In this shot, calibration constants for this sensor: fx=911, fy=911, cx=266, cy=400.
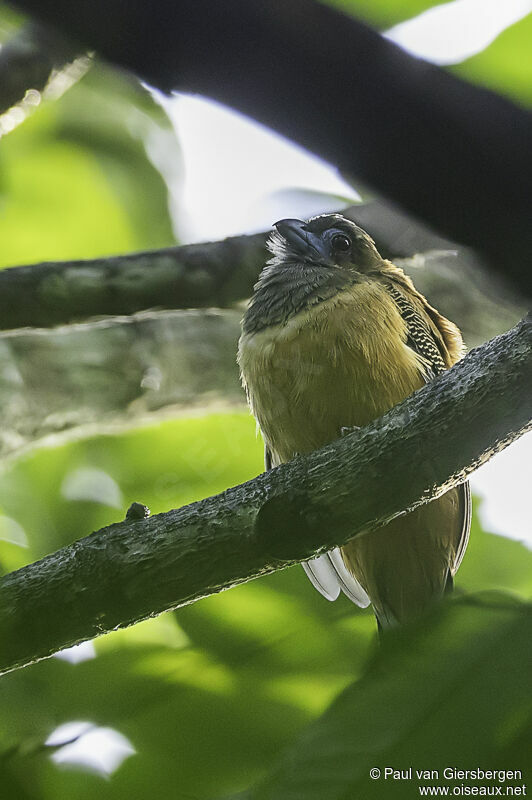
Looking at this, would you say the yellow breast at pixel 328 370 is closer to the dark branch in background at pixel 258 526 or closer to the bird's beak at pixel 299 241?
the bird's beak at pixel 299 241

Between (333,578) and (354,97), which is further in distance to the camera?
(333,578)

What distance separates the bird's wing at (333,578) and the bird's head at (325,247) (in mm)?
736

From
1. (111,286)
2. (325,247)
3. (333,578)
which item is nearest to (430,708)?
(333,578)

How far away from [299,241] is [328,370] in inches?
30.0

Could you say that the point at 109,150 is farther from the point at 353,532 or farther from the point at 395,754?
the point at 395,754

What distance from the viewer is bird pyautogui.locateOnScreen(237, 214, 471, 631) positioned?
9.51ft

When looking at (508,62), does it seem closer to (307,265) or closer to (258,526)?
(258,526)

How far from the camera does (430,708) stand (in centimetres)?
79

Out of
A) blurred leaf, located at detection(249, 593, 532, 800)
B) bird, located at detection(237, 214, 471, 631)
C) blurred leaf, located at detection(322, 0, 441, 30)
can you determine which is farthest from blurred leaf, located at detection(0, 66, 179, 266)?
blurred leaf, located at detection(249, 593, 532, 800)

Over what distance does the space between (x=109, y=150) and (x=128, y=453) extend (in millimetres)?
1613

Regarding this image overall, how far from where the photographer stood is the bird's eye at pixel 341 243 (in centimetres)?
347

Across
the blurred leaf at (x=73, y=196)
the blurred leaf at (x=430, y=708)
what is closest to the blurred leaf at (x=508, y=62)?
the blurred leaf at (x=430, y=708)

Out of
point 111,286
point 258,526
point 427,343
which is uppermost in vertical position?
point 111,286

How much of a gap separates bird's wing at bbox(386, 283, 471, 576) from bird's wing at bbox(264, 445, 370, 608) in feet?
1.21
